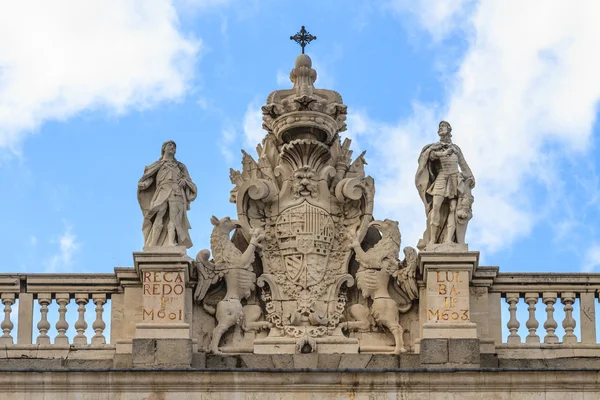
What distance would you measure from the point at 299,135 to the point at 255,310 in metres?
2.22

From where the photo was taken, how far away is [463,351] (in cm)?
2811

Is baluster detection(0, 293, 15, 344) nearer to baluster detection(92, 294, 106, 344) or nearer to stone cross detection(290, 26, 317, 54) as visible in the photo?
A: baluster detection(92, 294, 106, 344)

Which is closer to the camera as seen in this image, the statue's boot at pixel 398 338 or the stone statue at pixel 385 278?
the statue's boot at pixel 398 338

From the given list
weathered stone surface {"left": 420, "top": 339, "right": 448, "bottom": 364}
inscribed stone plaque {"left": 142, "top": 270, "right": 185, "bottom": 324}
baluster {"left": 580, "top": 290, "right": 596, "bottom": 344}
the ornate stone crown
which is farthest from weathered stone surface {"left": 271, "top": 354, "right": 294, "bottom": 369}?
baluster {"left": 580, "top": 290, "right": 596, "bottom": 344}

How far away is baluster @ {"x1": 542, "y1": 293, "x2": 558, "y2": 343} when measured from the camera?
28.7 metres

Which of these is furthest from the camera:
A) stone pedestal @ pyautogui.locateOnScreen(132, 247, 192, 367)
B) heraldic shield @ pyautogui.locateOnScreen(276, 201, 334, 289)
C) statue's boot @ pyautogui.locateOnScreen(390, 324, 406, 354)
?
heraldic shield @ pyautogui.locateOnScreen(276, 201, 334, 289)

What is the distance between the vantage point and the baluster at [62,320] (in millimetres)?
28766

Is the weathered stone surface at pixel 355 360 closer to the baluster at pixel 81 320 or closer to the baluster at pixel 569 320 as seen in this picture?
the baluster at pixel 569 320

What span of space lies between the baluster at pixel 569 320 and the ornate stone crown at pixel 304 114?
3.38 metres

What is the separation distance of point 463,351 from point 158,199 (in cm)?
401

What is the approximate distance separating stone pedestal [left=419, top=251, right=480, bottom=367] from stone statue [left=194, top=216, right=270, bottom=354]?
1.93m

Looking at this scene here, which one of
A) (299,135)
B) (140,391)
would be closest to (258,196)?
(299,135)

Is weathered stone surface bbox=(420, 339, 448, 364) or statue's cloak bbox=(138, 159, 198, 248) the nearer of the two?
weathered stone surface bbox=(420, 339, 448, 364)

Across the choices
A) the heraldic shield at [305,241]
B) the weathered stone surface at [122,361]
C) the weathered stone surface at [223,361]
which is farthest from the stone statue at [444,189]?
the weathered stone surface at [122,361]
